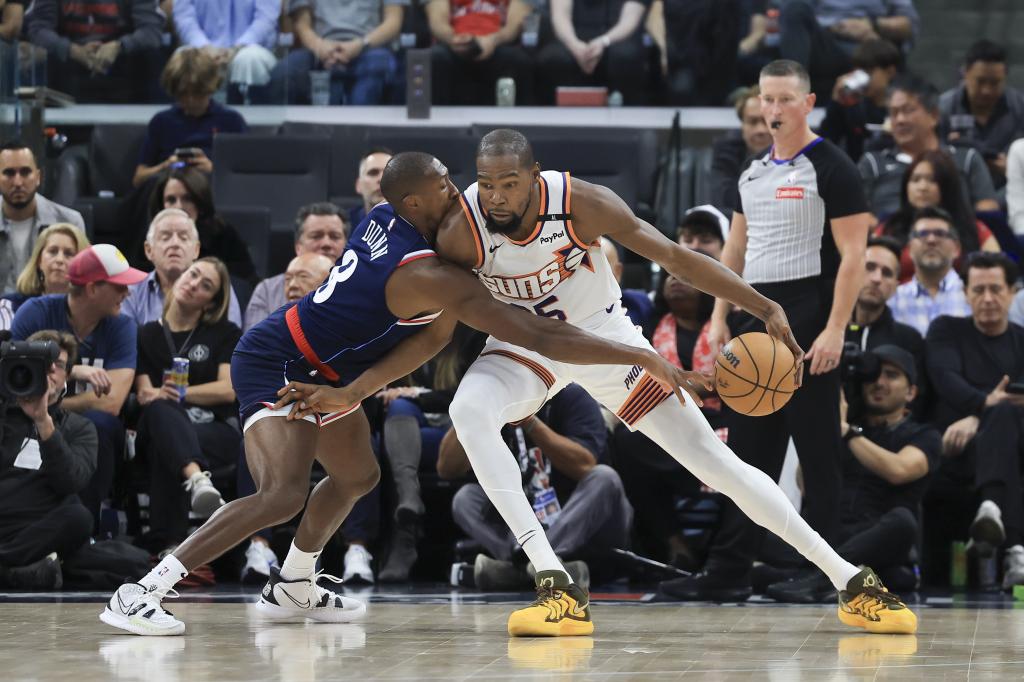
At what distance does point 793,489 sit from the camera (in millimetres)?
6898

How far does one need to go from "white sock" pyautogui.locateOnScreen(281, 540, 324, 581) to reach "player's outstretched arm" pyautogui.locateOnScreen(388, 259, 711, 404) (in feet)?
3.89

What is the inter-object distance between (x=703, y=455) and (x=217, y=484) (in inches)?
124

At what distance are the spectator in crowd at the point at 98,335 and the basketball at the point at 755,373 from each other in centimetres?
341

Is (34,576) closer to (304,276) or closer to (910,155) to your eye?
(304,276)

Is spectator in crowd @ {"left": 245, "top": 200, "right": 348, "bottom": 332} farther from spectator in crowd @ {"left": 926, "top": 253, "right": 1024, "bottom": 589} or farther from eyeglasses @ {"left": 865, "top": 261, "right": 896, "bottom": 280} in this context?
spectator in crowd @ {"left": 926, "top": 253, "right": 1024, "bottom": 589}

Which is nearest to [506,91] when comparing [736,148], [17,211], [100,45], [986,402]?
[736,148]

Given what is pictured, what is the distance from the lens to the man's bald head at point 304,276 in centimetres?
727

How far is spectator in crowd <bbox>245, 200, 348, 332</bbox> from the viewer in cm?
777

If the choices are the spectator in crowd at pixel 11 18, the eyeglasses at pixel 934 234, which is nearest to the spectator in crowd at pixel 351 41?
the spectator in crowd at pixel 11 18

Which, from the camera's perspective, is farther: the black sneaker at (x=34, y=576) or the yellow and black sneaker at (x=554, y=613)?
the black sneaker at (x=34, y=576)

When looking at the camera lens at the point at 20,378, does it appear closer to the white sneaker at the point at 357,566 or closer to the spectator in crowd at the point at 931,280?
the white sneaker at the point at 357,566

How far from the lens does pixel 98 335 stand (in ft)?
23.9

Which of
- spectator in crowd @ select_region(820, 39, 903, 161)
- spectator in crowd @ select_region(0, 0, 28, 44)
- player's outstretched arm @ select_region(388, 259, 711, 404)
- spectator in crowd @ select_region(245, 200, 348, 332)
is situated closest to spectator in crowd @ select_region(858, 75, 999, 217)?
spectator in crowd @ select_region(820, 39, 903, 161)

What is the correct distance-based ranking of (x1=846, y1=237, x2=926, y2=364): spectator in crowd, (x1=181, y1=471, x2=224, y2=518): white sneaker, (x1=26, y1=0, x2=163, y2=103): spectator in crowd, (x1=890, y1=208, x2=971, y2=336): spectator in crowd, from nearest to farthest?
1. (x1=181, y1=471, x2=224, y2=518): white sneaker
2. (x1=846, y1=237, x2=926, y2=364): spectator in crowd
3. (x1=890, y1=208, x2=971, y2=336): spectator in crowd
4. (x1=26, y1=0, x2=163, y2=103): spectator in crowd
